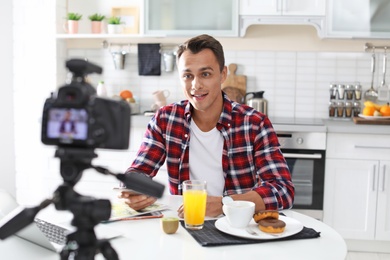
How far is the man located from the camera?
2.16 m

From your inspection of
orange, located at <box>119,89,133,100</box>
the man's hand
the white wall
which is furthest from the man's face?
the white wall

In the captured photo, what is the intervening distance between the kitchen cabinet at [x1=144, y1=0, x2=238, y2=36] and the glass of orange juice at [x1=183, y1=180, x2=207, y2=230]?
92.5 inches

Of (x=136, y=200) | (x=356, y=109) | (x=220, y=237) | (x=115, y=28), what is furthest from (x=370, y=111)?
(x=220, y=237)

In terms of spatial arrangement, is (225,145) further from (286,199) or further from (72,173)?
(72,173)

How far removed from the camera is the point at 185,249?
1454mm

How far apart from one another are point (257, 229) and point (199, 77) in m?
0.76

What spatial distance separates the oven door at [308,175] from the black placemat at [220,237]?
2.05 m

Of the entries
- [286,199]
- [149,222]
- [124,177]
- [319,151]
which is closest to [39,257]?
[149,222]

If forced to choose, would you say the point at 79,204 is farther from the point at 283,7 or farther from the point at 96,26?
the point at 96,26

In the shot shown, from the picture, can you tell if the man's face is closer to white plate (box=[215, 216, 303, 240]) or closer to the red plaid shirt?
the red plaid shirt

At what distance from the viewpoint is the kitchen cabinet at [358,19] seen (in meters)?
3.75

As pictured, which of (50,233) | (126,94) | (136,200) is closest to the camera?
(50,233)

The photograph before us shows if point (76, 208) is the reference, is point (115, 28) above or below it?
above

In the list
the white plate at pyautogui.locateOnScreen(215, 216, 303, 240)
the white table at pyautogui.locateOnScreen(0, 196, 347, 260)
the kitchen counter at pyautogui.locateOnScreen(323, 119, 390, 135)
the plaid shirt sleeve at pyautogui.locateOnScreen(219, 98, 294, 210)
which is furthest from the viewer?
the kitchen counter at pyautogui.locateOnScreen(323, 119, 390, 135)
